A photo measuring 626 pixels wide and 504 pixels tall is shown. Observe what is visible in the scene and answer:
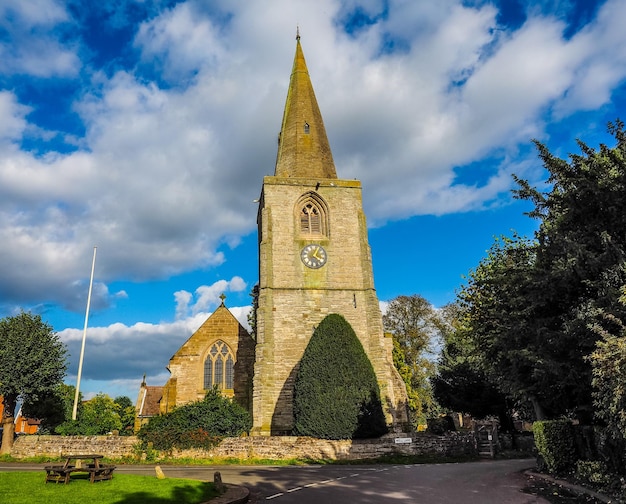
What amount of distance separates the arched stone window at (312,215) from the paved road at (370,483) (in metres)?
14.9

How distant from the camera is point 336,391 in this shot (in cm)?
2188

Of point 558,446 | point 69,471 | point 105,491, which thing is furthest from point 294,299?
point 105,491

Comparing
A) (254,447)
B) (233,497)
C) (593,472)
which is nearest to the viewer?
(233,497)

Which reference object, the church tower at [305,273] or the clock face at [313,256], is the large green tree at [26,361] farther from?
the clock face at [313,256]

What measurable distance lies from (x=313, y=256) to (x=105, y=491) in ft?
61.8

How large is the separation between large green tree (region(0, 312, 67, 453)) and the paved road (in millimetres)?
7546

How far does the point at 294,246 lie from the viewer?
28812 mm

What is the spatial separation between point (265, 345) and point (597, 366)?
1780 cm

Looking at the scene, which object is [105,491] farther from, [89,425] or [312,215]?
[312,215]

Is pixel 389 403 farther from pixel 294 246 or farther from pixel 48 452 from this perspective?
pixel 48 452

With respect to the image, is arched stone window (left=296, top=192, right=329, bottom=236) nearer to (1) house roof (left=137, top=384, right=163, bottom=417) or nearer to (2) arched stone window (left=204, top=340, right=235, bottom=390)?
(2) arched stone window (left=204, top=340, right=235, bottom=390)

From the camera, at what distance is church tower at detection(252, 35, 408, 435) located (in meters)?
25.2

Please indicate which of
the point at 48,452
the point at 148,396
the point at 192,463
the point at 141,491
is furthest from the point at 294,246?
the point at 148,396

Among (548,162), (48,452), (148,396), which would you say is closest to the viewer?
(548,162)
